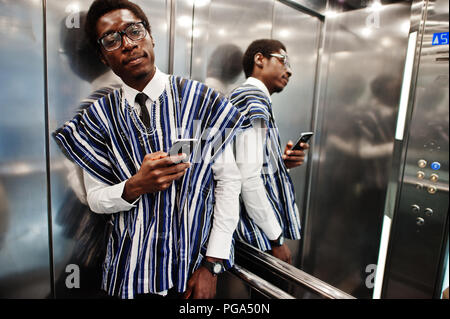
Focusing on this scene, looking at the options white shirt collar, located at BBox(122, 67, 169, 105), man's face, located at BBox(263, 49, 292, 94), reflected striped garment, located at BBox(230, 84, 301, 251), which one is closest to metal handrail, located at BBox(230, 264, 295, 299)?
reflected striped garment, located at BBox(230, 84, 301, 251)

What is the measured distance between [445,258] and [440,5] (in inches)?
61.0

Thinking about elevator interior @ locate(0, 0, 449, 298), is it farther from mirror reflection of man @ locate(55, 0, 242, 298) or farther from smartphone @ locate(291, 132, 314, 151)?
smartphone @ locate(291, 132, 314, 151)

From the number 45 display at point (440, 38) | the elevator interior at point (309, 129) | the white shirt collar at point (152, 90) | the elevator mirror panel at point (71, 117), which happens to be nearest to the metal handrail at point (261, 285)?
the elevator interior at point (309, 129)

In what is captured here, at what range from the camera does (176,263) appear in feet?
3.59

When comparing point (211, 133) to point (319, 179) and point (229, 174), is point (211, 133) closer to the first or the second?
point (229, 174)

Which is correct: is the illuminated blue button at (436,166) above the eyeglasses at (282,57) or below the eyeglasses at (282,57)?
below

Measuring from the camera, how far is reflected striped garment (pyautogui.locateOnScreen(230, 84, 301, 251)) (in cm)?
142

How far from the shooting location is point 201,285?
1101mm

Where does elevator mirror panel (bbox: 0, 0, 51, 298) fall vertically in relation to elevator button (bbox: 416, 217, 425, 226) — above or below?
above

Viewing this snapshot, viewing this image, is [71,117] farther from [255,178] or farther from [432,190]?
[432,190]

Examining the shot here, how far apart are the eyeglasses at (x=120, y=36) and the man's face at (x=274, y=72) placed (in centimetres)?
75

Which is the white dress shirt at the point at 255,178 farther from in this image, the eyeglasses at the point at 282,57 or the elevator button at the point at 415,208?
the elevator button at the point at 415,208

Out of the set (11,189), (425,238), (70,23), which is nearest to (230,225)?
(11,189)

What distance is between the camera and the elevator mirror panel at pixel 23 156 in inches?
42.5
